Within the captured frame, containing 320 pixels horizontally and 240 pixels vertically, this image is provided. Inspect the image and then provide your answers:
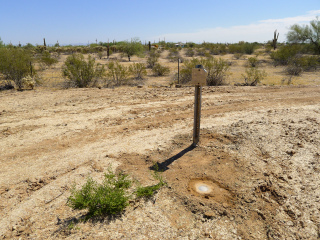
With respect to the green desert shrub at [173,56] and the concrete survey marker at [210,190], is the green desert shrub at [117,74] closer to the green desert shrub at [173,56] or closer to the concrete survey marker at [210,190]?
the concrete survey marker at [210,190]

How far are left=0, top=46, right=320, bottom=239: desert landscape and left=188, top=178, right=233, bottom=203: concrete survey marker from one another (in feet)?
0.05

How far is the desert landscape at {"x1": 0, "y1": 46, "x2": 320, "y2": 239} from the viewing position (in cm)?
316

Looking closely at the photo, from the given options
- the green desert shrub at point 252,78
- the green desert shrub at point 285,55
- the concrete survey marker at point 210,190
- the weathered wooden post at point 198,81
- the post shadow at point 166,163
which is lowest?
the concrete survey marker at point 210,190

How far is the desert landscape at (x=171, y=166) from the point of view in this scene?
10.4 feet

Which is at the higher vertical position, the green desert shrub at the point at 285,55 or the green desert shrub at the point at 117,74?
the green desert shrub at the point at 285,55

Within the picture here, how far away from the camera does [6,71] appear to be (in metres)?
12.5

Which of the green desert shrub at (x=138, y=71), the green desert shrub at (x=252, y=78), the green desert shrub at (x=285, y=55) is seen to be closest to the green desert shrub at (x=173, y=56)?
the green desert shrub at (x=285, y=55)

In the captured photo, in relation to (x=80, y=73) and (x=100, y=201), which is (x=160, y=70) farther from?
(x=100, y=201)

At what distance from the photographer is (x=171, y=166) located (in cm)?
450

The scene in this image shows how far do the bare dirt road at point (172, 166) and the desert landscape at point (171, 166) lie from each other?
17mm

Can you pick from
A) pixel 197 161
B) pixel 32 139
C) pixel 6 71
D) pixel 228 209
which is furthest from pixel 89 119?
pixel 6 71

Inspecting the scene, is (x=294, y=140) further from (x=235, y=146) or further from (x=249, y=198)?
(x=249, y=198)

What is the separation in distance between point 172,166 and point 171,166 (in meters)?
0.02

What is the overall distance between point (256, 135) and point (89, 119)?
462 cm
